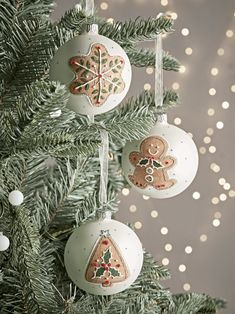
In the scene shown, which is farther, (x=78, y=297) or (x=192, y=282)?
(x=192, y=282)

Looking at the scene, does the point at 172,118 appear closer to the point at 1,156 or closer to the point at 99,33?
the point at 99,33

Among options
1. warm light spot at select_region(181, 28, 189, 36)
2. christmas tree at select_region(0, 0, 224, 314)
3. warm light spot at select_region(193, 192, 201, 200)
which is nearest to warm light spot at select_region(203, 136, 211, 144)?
warm light spot at select_region(193, 192, 201, 200)

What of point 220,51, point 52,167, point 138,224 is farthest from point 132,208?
point 52,167

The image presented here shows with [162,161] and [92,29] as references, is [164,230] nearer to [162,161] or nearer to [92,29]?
[162,161]

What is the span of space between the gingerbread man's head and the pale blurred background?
57cm

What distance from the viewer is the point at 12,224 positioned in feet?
2.20

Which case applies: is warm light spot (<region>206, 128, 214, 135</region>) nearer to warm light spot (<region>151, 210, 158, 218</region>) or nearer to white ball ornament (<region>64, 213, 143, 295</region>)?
warm light spot (<region>151, 210, 158, 218</region>)

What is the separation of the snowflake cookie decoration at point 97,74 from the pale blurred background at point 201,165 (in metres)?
0.66

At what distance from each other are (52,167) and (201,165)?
0.56 meters

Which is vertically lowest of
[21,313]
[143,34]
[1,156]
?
[21,313]

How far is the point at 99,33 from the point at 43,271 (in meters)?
0.28

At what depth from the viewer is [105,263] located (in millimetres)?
735

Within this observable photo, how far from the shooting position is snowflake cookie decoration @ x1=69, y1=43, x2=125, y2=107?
2.28 feet

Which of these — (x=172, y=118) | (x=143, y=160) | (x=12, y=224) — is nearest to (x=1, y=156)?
(x=12, y=224)
